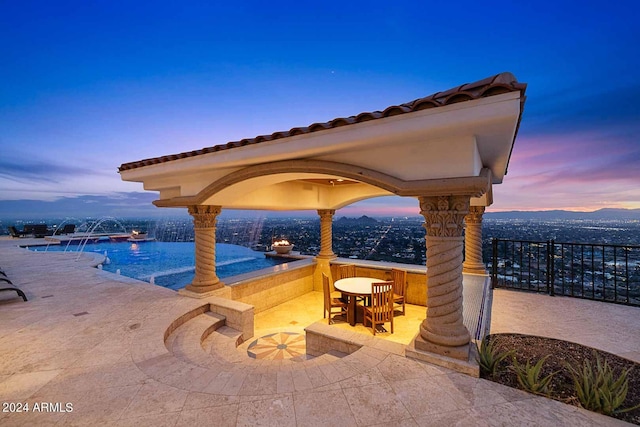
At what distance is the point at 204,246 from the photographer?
593 cm

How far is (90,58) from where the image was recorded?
9203mm

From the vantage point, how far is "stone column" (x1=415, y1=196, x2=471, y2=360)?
3066mm

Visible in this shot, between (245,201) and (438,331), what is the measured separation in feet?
16.2

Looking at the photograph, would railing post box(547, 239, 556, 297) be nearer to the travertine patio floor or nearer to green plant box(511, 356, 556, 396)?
the travertine patio floor

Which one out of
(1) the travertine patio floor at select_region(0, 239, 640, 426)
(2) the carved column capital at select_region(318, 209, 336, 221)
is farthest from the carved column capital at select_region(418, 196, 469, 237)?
(2) the carved column capital at select_region(318, 209, 336, 221)

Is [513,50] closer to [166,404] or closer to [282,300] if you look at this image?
[282,300]

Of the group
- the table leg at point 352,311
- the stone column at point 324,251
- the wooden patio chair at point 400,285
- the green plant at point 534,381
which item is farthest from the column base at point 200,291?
the green plant at point 534,381

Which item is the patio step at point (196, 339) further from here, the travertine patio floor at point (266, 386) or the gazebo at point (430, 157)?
the gazebo at point (430, 157)

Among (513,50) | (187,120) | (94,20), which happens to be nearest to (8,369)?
(94,20)

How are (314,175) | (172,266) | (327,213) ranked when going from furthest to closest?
(172,266)
(327,213)
(314,175)

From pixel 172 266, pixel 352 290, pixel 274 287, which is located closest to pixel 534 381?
pixel 352 290

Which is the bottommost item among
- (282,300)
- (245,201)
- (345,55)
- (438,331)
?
(282,300)

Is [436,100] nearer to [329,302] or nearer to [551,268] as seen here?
[329,302]

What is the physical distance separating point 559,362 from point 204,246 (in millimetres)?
6473
